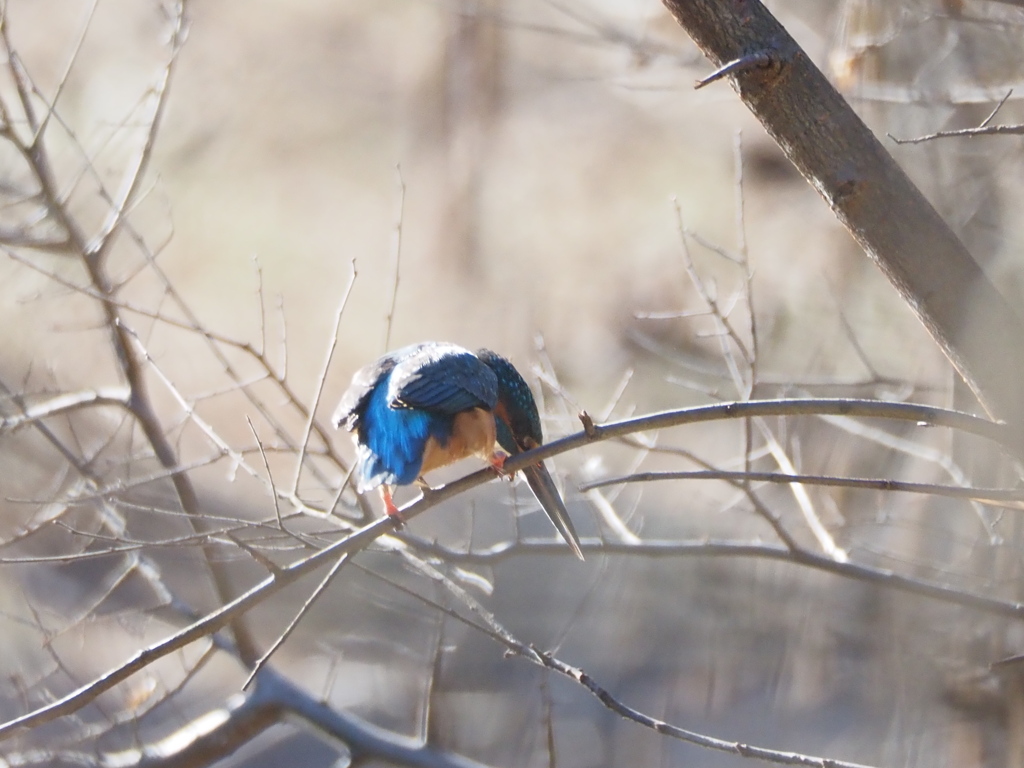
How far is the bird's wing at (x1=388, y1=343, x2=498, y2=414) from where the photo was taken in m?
2.04

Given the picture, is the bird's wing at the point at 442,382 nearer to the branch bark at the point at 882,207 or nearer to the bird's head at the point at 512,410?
the bird's head at the point at 512,410

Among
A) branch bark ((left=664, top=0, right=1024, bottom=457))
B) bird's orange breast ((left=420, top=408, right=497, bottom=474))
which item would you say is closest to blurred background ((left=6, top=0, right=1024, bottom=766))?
bird's orange breast ((left=420, top=408, right=497, bottom=474))

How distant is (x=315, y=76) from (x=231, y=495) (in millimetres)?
4010

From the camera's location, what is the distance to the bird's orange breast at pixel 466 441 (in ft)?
6.82

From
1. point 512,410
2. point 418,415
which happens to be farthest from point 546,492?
point 418,415

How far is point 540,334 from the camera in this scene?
9.90ft

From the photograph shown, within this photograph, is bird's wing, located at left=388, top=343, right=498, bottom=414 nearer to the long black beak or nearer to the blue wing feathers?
the blue wing feathers

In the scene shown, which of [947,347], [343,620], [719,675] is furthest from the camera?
[343,620]

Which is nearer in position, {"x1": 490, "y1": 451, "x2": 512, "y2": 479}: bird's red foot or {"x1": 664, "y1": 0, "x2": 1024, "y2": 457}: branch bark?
{"x1": 664, "y1": 0, "x2": 1024, "y2": 457}: branch bark

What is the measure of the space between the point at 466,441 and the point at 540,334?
95 cm

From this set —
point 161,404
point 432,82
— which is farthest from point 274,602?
point 432,82

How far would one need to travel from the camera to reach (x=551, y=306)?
7457 mm

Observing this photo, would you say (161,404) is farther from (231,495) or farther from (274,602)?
(274,602)

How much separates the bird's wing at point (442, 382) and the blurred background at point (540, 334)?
11 centimetres
